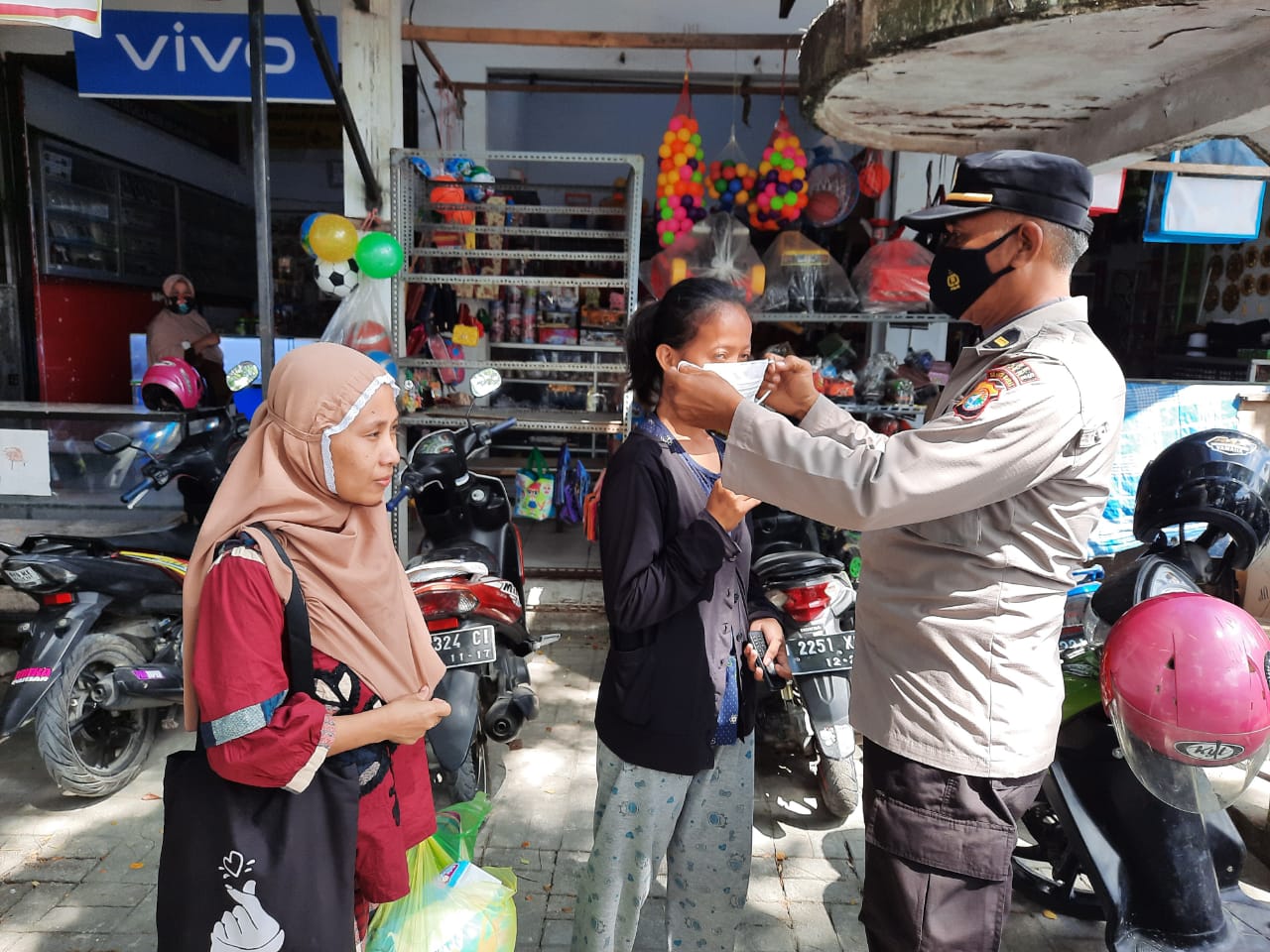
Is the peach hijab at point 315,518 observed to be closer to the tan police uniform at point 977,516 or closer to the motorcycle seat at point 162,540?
the tan police uniform at point 977,516

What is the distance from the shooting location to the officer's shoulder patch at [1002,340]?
1461 mm

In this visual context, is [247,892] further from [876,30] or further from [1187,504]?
[1187,504]

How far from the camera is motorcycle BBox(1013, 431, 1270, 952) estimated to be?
206cm

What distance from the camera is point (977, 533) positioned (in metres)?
1.43

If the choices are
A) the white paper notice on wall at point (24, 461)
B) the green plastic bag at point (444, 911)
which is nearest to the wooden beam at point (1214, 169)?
the green plastic bag at point (444, 911)

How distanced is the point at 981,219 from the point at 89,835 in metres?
3.35

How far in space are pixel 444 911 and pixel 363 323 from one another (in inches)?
144

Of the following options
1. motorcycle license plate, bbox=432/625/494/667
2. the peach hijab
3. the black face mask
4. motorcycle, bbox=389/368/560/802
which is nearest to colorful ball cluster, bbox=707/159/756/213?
motorcycle, bbox=389/368/560/802

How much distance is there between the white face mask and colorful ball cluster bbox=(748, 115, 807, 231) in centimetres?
382

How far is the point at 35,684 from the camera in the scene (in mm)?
2822

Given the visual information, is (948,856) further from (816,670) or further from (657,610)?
(816,670)

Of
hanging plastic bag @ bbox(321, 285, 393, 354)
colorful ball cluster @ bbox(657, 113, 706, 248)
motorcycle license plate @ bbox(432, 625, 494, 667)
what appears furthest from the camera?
colorful ball cluster @ bbox(657, 113, 706, 248)

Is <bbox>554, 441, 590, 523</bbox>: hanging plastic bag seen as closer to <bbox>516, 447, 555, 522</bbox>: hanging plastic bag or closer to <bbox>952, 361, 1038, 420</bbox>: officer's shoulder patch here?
<bbox>516, 447, 555, 522</bbox>: hanging plastic bag

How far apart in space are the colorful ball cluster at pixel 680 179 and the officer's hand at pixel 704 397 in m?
3.93
